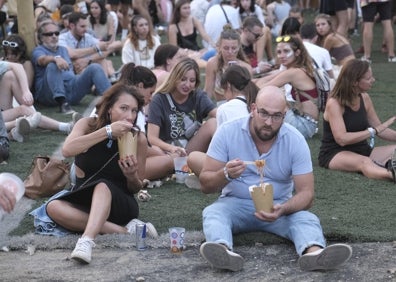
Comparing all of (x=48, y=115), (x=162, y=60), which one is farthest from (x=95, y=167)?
(x=48, y=115)

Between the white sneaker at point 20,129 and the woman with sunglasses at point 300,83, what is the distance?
2574 millimetres

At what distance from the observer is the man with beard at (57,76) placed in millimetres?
11148

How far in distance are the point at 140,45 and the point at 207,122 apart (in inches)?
196

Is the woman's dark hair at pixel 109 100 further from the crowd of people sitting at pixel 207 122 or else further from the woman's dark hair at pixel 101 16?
the woman's dark hair at pixel 101 16

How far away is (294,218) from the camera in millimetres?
5801

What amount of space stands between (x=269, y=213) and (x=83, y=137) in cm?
141

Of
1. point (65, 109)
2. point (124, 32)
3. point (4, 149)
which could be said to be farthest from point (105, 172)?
point (124, 32)

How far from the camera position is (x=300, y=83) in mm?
9484

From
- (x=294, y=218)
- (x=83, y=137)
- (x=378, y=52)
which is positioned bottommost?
(x=378, y=52)

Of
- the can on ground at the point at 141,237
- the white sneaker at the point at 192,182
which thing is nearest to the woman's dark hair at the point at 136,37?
the white sneaker at the point at 192,182

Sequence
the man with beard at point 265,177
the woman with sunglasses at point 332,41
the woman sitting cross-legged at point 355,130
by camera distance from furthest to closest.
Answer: the woman with sunglasses at point 332,41 < the woman sitting cross-legged at point 355,130 < the man with beard at point 265,177

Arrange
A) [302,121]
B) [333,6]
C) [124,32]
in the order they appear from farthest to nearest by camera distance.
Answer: [124,32] → [333,6] → [302,121]

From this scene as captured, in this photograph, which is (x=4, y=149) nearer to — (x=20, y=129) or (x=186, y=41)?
(x=20, y=129)

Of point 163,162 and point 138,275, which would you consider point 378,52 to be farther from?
point 138,275
